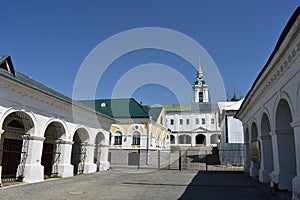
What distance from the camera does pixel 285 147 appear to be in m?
8.62

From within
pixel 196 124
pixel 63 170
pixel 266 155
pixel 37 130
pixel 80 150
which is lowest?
pixel 63 170

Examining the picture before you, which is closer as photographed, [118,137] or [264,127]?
[264,127]

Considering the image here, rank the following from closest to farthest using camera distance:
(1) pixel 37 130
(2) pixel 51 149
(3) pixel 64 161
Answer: (1) pixel 37 130 < (3) pixel 64 161 < (2) pixel 51 149

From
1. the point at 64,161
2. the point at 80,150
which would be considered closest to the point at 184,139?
the point at 80,150

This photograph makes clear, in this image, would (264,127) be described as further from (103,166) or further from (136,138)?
(136,138)

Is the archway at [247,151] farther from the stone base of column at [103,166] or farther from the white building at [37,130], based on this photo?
the stone base of column at [103,166]

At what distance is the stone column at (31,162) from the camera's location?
11.4 m

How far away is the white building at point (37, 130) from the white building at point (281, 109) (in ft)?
30.1

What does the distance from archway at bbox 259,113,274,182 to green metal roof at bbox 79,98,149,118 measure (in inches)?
692

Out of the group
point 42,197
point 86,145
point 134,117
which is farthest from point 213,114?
point 42,197

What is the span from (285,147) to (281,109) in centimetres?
129

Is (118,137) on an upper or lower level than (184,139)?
lower

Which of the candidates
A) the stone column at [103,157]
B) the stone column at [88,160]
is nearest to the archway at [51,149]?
the stone column at [88,160]

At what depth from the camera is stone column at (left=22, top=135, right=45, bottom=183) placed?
11.4 m
